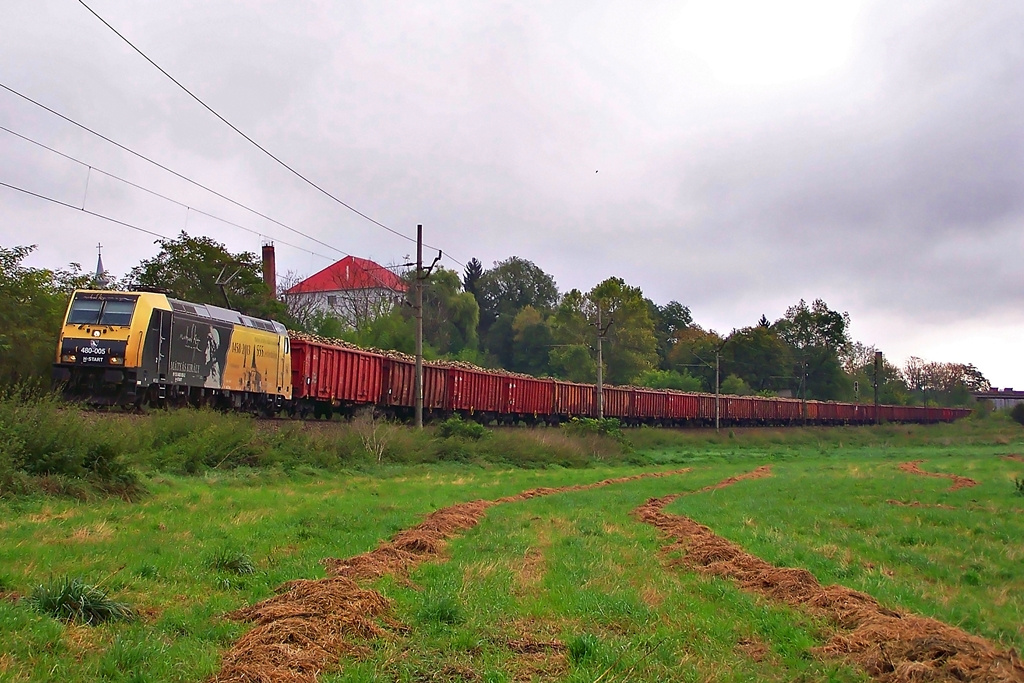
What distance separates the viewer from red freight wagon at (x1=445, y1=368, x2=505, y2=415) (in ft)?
130

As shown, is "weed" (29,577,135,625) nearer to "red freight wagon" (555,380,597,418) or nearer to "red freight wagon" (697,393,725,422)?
"red freight wagon" (555,380,597,418)

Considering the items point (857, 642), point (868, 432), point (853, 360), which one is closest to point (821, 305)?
point (853, 360)

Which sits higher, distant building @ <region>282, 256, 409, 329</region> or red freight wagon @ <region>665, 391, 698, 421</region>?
distant building @ <region>282, 256, 409, 329</region>

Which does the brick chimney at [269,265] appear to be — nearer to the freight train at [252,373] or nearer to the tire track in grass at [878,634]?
the freight train at [252,373]

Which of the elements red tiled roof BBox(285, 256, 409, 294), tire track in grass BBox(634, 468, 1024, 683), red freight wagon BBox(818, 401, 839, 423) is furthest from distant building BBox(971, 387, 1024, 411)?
tire track in grass BBox(634, 468, 1024, 683)

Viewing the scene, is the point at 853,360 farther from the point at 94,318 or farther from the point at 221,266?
the point at 94,318

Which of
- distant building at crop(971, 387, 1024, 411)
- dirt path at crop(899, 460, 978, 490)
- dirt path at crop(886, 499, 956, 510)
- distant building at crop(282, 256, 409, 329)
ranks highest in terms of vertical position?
distant building at crop(282, 256, 409, 329)

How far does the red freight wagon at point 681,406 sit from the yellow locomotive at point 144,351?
40056mm

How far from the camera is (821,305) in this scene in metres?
116

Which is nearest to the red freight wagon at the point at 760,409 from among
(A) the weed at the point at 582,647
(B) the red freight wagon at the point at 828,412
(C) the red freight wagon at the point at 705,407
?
(C) the red freight wagon at the point at 705,407

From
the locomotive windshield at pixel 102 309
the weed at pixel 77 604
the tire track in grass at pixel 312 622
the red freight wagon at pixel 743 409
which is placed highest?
the locomotive windshield at pixel 102 309

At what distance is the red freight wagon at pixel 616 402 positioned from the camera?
53500mm

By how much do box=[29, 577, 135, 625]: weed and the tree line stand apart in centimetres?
2125

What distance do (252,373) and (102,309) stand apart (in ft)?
20.5
